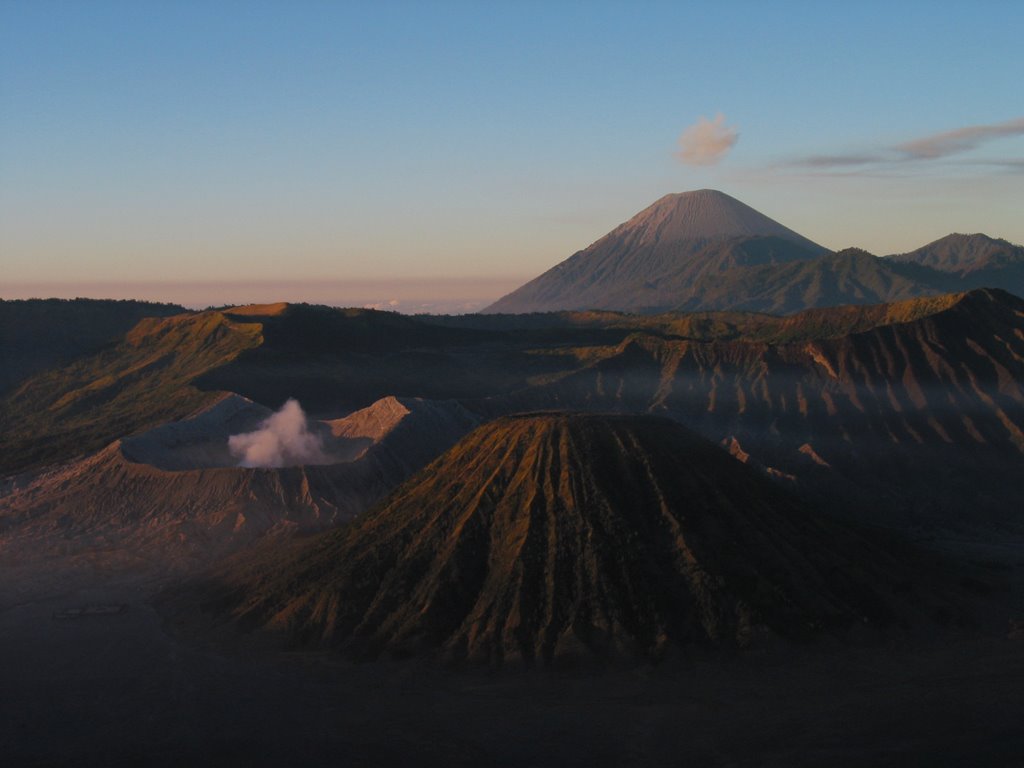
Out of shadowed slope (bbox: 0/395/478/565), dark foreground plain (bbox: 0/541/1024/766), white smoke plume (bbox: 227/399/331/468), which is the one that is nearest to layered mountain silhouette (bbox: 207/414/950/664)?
dark foreground plain (bbox: 0/541/1024/766)

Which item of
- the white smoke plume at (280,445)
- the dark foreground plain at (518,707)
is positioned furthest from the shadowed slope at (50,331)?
the dark foreground plain at (518,707)

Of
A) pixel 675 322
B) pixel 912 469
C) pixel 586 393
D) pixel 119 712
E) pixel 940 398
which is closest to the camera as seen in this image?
pixel 119 712

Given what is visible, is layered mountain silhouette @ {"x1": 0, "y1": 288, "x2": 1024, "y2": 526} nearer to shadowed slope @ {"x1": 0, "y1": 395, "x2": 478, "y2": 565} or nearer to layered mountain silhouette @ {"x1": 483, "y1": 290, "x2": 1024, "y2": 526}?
layered mountain silhouette @ {"x1": 483, "y1": 290, "x2": 1024, "y2": 526}

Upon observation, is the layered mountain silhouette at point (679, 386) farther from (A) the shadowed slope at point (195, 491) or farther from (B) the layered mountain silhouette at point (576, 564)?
(B) the layered mountain silhouette at point (576, 564)

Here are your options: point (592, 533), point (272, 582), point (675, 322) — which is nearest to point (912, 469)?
point (592, 533)

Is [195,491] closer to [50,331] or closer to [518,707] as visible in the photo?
[518,707]

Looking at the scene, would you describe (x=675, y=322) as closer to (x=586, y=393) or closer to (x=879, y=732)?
(x=586, y=393)
